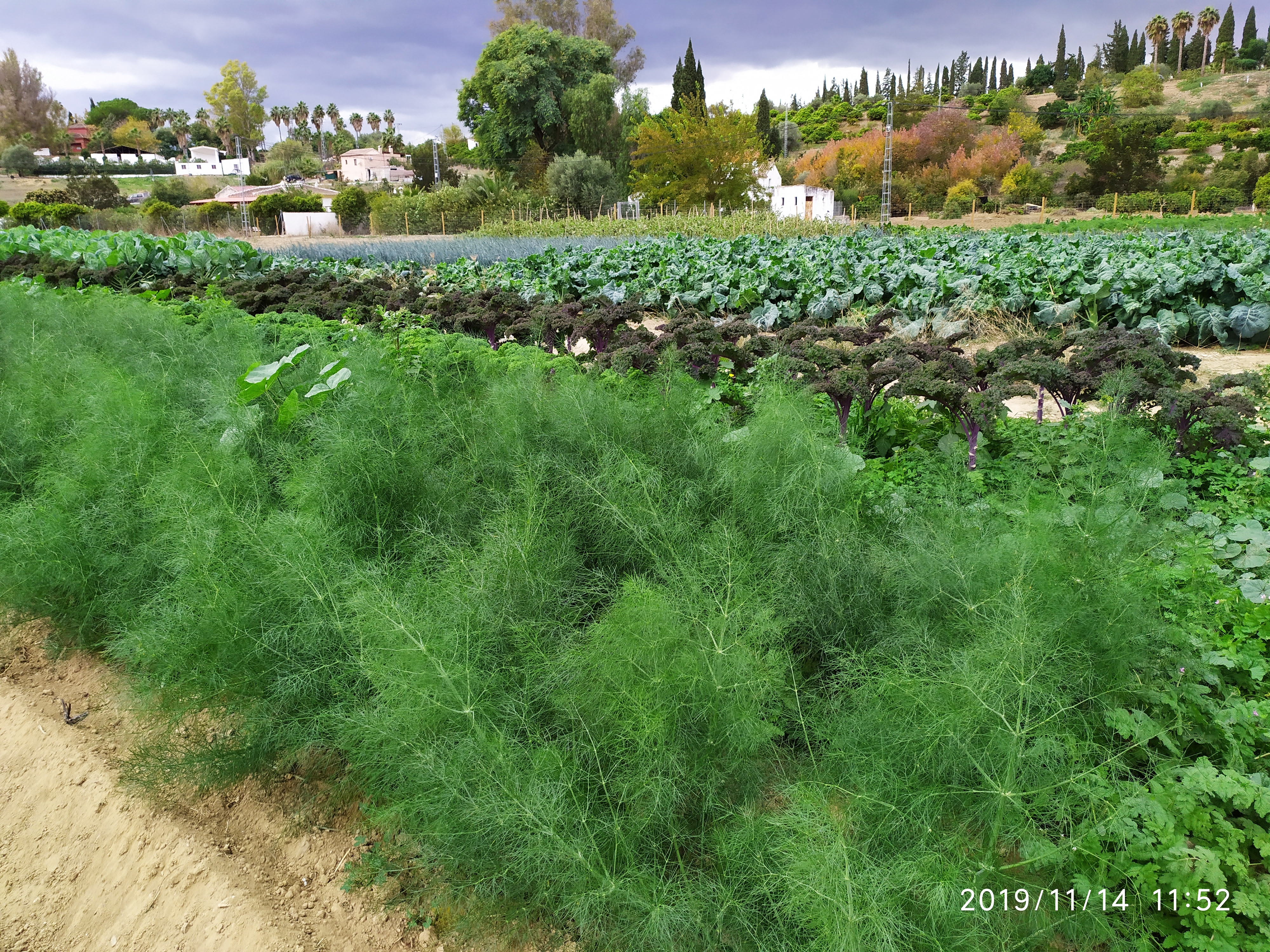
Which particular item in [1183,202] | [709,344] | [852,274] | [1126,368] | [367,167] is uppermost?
[367,167]

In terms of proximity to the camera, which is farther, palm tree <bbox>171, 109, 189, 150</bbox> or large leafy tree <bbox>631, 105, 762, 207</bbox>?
palm tree <bbox>171, 109, 189, 150</bbox>

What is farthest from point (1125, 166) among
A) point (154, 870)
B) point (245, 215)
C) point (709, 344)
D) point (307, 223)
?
point (154, 870)

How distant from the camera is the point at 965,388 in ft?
11.7

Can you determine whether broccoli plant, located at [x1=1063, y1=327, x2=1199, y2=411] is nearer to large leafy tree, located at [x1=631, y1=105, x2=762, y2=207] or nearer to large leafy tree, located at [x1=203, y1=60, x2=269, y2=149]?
large leafy tree, located at [x1=631, y1=105, x2=762, y2=207]

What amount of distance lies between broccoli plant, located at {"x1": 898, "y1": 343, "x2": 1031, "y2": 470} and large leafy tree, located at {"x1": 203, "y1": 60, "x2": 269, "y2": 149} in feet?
291

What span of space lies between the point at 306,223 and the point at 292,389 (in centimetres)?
3718

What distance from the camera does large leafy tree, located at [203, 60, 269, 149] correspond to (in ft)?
238

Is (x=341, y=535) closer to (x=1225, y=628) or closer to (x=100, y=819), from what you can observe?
(x=100, y=819)

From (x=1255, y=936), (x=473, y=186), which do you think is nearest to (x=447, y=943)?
(x=1255, y=936)

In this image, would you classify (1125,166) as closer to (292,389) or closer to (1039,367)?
(1039,367)

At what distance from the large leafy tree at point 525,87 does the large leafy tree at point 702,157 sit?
7.02 m

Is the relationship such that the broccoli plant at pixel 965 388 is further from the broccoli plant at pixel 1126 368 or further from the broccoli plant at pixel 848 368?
the broccoli plant at pixel 1126 368

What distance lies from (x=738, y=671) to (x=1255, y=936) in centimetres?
119

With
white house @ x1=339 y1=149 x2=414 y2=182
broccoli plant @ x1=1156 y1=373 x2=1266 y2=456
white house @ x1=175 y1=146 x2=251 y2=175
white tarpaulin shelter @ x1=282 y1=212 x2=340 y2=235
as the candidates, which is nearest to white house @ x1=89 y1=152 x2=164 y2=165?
white house @ x1=175 y1=146 x2=251 y2=175
